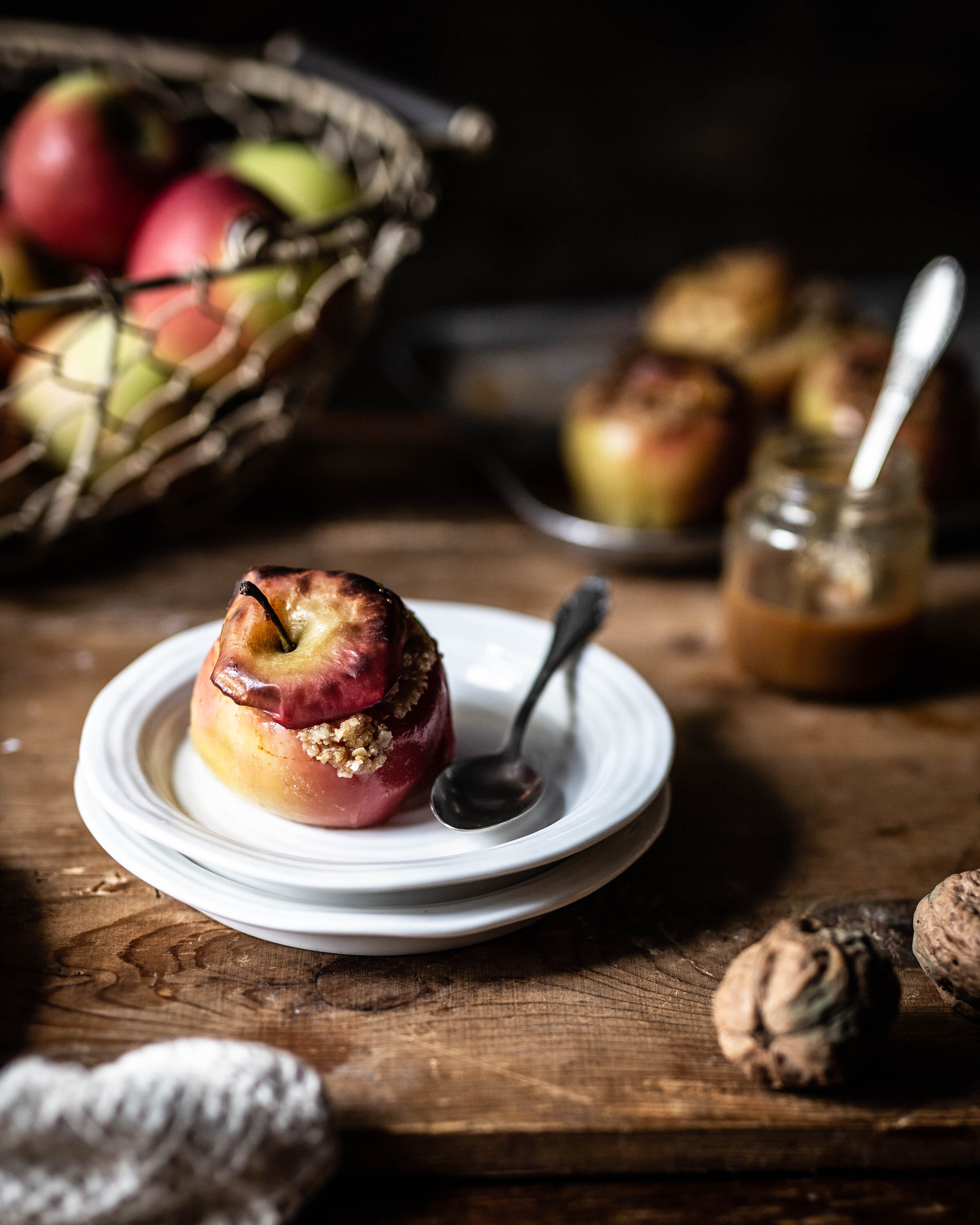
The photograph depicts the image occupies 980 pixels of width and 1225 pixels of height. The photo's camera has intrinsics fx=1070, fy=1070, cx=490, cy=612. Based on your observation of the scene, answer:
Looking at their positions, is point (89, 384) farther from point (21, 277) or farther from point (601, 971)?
point (601, 971)

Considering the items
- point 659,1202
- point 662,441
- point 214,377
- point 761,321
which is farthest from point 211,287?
point 659,1202

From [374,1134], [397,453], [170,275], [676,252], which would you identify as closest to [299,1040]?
[374,1134]

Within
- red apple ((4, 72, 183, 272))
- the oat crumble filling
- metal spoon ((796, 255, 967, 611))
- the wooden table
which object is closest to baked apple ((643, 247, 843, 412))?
metal spoon ((796, 255, 967, 611))

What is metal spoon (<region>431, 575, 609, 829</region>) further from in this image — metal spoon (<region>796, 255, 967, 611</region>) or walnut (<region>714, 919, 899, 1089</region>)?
metal spoon (<region>796, 255, 967, 611</region>)

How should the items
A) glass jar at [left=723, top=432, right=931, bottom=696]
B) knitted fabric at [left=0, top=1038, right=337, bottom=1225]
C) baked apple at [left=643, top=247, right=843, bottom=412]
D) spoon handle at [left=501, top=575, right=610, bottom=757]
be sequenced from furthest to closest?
baked apple at [left=643, top=247, right=843, bottom=412] < glass jar at [left=723, top=432, right=931, bottom=696] < spoon handle at [left=501, top=575, right=610, bottom=757] < knitted fabric at [left=0, top=1038, right=337, bottom=1225]

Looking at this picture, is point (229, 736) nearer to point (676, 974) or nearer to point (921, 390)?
point (676, 974)
